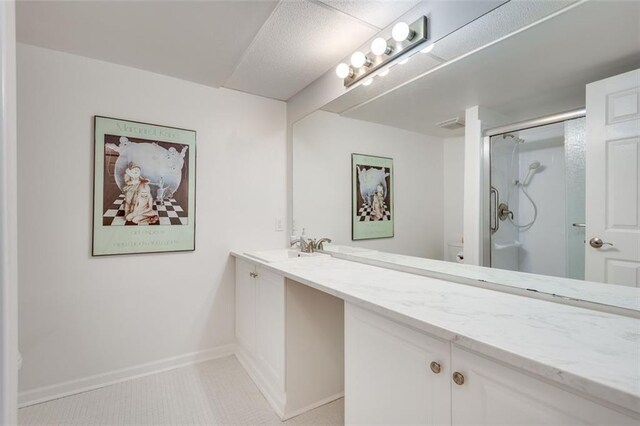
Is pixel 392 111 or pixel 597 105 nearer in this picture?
pixel 597 105

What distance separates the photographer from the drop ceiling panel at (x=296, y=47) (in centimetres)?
157

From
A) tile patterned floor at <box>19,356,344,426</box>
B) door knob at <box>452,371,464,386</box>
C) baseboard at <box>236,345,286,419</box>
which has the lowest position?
tile patterned floor at <box>19,356,344,426</box>

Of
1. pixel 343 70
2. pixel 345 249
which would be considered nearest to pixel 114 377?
pixel 345 249

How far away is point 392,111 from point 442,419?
1564 millimetres

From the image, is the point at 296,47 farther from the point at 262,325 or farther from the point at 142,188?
the point at 262,325

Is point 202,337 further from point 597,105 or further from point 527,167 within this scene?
point 597,105

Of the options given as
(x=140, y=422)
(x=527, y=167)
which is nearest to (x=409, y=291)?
(x=527, y=167)

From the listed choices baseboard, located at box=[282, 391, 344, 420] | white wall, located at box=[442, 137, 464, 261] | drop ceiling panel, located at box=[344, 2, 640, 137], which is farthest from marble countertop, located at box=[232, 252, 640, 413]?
baseboard, located at box=[282, 391, 344, 420]

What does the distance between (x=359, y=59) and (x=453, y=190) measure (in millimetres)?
970

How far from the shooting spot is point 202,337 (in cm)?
233

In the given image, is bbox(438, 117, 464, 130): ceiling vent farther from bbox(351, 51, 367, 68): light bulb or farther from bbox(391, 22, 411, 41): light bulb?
bbox(351, 51, 367, 68): light bulb

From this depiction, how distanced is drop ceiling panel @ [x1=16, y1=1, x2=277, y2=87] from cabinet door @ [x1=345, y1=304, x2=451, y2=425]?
1.62m

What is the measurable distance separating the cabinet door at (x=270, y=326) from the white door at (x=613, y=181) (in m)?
1.37

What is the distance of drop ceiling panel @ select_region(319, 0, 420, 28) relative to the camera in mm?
1467
